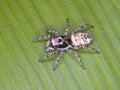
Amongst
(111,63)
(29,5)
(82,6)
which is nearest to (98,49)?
(111,63)

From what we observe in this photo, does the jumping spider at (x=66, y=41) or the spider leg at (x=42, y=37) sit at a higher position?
the spider leg at (x=42, y=37)

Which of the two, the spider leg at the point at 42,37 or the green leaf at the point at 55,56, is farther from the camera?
the spider leg at the point at 42,37

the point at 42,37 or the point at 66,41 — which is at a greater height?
the point at 42,37

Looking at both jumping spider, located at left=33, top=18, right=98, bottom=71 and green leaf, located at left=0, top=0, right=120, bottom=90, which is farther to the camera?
jumping spider, located at left=33, top=18, right=98, bottom=71

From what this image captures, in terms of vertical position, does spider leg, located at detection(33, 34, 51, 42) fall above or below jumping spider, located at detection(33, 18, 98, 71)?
above
